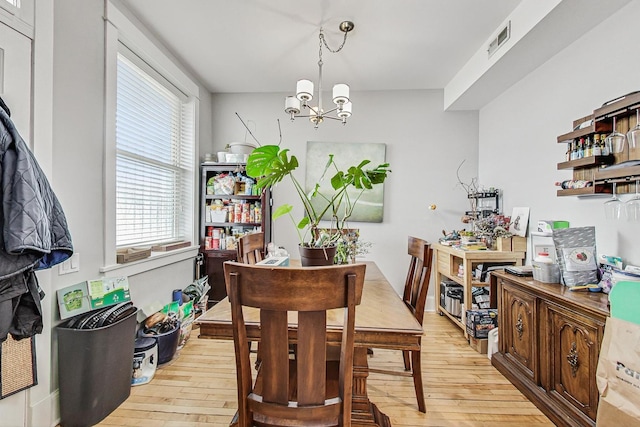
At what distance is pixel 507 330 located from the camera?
2322 millimetres

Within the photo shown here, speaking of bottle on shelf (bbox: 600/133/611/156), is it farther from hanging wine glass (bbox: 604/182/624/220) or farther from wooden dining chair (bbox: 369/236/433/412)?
wooden dining chair (bbox: 369/236/433/412)

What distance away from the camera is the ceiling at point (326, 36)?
2.29 metres

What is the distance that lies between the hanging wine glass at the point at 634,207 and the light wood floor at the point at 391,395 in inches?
49.6

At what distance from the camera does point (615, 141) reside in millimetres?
1811

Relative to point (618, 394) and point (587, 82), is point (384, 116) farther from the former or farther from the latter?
point (618, 394)

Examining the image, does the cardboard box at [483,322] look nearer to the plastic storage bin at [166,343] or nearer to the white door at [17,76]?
the plastic storage bin at [166,343]

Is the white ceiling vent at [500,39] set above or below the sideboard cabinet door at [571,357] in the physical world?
above

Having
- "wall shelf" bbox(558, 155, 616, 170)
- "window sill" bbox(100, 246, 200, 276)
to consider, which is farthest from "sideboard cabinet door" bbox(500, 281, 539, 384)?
"window sill" bbox(100, 246, 200, 276)

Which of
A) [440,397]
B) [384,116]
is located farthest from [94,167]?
[384,116]

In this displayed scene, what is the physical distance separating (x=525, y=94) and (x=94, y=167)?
3.66 meters

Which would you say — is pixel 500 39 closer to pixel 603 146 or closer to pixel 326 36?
pixel 603 146

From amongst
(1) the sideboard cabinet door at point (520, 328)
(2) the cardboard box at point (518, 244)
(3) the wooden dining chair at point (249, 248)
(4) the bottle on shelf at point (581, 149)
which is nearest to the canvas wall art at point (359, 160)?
(2) the cardboard box at point (518, 244)

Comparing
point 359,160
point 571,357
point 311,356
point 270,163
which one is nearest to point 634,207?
point 571,357

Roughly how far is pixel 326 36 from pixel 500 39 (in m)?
1.42
